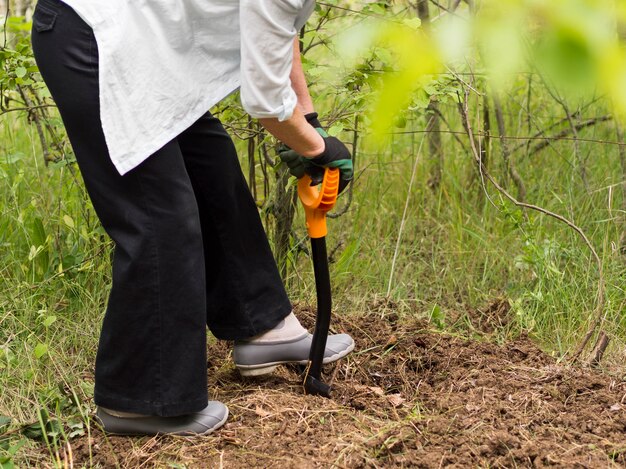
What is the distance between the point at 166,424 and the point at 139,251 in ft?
1.76

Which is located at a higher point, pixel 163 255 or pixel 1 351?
pixel 163 255

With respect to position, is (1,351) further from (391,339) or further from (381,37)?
(381,37)

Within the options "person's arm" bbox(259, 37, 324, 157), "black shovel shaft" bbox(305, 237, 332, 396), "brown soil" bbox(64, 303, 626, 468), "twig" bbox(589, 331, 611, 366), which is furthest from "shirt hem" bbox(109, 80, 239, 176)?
"twig" bbox(589, 331, 611, 366)

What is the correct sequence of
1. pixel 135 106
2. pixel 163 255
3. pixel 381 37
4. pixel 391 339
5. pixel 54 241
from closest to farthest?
pixel 381 37 < pixel 135 106 < pixel 163 255 < pixel 391 339 < pixel 54 241

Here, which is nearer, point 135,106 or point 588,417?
point 135,106

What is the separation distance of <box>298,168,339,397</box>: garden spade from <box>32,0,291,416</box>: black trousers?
1.02ft

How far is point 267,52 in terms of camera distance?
6.57 ft

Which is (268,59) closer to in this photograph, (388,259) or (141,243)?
(141,243)

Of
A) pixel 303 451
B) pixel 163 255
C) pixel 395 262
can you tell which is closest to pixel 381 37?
pixel 163 255

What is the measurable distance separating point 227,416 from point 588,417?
3.45ft

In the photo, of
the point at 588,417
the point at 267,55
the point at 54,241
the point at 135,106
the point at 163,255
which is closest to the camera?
the point at 267,55

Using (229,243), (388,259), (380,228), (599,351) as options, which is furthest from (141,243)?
(380,228)

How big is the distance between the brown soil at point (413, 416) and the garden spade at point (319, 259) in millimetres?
71

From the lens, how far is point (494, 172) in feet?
13.8
